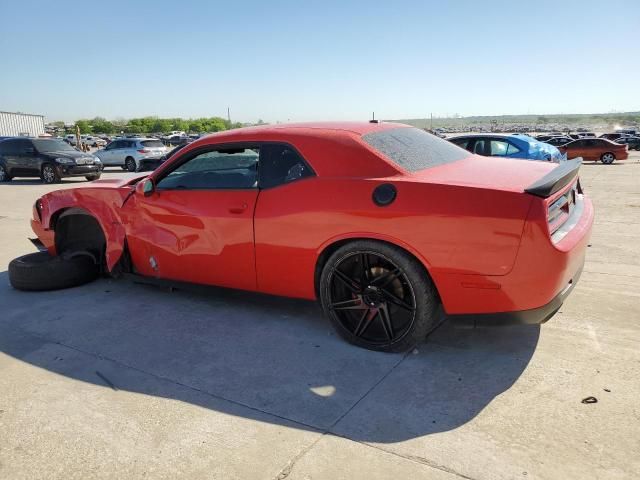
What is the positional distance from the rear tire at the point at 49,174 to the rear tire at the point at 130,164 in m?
5.58

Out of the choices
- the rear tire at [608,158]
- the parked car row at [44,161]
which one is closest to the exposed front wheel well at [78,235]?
the parked car row at [44,161]

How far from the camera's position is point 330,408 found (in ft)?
9.27

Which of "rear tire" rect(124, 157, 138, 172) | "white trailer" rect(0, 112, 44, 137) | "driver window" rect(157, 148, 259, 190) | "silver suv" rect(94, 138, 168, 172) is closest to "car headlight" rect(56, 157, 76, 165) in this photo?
"silver suv" rect(94, 138, 168, 172)

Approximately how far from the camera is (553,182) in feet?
9.55

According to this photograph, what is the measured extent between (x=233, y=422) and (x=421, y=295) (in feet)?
4.43

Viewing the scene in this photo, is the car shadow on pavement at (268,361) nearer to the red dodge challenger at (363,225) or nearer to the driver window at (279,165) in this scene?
the red dodge challenger at (363,225)

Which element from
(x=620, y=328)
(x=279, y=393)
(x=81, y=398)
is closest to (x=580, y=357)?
(x=620, y=328)

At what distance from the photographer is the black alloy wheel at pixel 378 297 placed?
3.21 m

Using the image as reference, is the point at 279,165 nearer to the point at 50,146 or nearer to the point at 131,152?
the point at 50,146

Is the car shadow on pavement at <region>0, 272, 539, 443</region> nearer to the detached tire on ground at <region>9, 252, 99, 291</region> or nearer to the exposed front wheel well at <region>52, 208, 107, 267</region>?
the detached tire on ground at <region>9, 252, 99, 291</region>

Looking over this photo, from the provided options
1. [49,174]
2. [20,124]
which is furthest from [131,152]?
[20,124]

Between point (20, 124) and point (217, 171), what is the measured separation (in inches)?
2137

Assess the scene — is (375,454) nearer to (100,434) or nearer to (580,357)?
(100,434)

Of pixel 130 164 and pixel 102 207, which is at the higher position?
pixel 102 207
